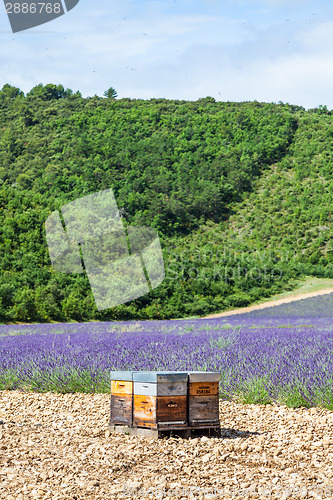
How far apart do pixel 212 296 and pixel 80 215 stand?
35.9ft

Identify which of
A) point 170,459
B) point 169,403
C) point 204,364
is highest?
Result: point 169,403

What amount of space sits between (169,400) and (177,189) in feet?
150

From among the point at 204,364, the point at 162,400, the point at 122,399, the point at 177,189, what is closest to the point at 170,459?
the point at 162,400

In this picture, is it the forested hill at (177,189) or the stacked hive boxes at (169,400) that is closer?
the stacked hive boxes at (169,400)

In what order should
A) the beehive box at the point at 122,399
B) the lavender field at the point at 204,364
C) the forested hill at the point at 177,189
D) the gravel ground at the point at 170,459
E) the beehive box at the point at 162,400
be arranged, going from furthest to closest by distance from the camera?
the forested hill at the point at 177,189 < the lavender field at the point at 204,364 < the beehive box at the point at 122,399 < the beehive box at the point at 162,400 < the gravel ground at the point at 170,459

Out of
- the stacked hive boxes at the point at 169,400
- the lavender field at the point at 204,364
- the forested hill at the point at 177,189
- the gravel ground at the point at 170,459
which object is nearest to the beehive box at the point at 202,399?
the stacked hive boxes at the point at 169,400

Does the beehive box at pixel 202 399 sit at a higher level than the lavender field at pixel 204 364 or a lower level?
higher

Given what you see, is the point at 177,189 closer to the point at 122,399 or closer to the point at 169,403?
the point at 122,399

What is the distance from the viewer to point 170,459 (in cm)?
394

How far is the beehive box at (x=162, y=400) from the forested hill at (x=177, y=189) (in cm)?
2138

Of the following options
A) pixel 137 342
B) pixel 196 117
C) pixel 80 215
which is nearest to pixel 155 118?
pixel 196 117

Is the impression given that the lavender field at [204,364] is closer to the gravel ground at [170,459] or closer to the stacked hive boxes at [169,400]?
the gravel ground at [170,459]

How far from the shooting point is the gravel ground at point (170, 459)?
10.8 feet

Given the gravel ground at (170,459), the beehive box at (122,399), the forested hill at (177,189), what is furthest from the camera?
the forested hill at (177,189)
